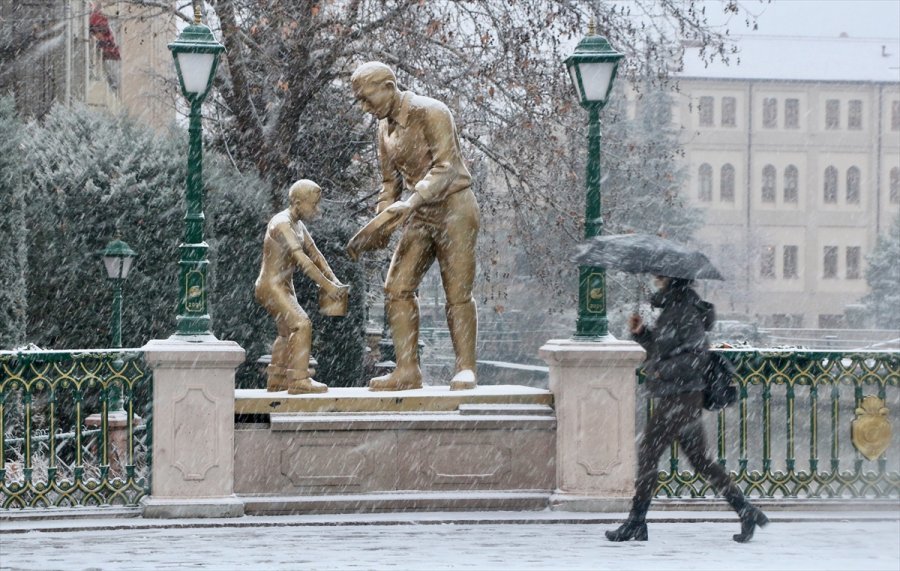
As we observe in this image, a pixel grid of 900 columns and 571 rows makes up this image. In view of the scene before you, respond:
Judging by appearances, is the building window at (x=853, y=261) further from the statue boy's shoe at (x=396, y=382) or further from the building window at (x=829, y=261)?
the statue boy's shoe at (x=396, y=382)

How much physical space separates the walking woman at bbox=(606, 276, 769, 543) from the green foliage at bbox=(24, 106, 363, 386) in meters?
11.7

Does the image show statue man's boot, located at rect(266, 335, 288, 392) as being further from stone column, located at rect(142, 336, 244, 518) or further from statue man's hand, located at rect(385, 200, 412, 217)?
statue man's hand, located at rect(385, 200, 412, 217)

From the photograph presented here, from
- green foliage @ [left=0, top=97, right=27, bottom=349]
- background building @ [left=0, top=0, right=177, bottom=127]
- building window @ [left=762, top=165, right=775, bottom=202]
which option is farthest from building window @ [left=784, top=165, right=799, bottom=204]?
green foliage @ [left=0, top=97, right=27, bottom=349]

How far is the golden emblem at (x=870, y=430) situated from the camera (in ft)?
37.6

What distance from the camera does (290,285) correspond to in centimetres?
1105

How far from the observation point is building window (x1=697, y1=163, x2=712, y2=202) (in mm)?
81500

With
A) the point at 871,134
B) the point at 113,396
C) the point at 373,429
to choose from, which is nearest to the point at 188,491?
the point at 373,429

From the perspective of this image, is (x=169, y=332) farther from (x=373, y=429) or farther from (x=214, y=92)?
(x=373, y=429)

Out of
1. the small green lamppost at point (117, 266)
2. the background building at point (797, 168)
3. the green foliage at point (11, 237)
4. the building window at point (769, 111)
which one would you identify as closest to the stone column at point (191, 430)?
the green foliage at point (11, 237)

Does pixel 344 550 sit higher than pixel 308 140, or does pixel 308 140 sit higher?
pixel 308 140

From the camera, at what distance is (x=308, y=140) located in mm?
22891

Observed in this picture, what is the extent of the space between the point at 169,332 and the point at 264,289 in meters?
9.12

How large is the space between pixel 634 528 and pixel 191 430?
325 centimetres

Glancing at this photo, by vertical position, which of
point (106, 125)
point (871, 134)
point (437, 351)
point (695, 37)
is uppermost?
point (871, 134)
